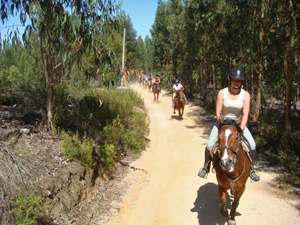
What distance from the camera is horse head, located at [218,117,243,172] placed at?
3.94 metres

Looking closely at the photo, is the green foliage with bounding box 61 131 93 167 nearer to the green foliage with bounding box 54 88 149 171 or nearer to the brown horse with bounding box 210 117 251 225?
the green foliage with bounding box 54 88 149 171

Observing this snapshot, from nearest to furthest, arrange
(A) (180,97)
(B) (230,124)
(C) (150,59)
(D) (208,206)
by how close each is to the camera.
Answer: (B) (230,124)
(D) (208,206)
(A) (180,97)
(C) (150,59)

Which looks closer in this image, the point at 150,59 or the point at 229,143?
the point at 229,143

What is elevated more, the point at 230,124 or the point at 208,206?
the point at 230,124

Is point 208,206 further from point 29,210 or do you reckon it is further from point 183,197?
point 29,210

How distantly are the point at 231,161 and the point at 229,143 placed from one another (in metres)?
0.30

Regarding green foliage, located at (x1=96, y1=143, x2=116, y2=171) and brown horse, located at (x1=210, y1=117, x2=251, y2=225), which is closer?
brown horse, located at (x1=210, y1=117, x2=251, y2=225)

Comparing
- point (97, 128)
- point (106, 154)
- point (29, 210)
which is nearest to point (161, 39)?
point (97, 128)

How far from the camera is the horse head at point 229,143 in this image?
12.9 ft

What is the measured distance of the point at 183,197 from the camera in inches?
265

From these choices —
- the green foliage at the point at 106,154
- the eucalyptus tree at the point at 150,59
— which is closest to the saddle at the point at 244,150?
the green foliage at the point at 106,154

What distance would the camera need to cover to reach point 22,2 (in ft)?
19.1

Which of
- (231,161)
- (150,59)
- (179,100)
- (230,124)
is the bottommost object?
(179,100)

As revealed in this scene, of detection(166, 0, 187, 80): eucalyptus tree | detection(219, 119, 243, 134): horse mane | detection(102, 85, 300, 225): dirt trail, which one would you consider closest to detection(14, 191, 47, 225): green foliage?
detection(102, 85, 300, 225): dirt trail
